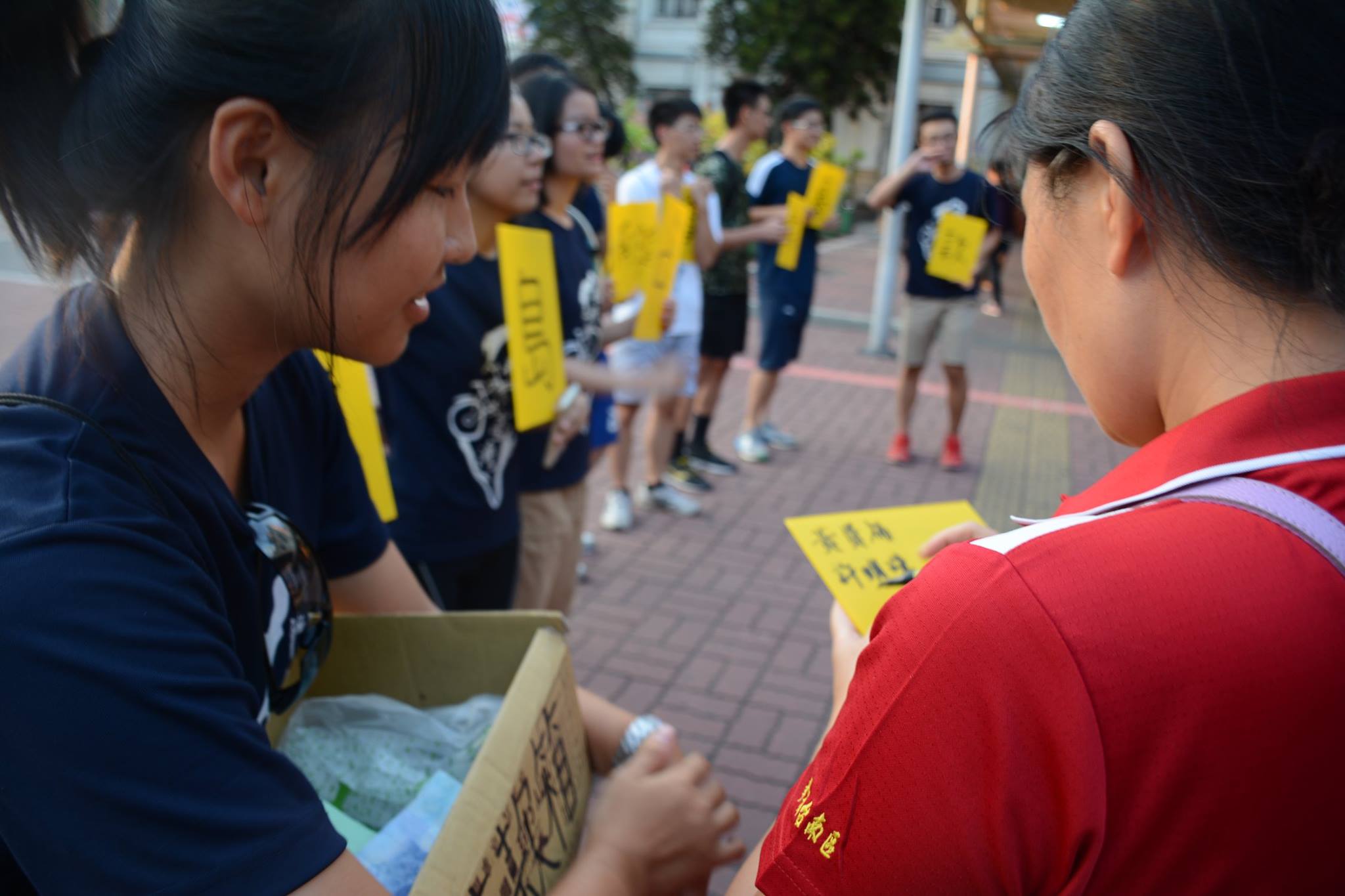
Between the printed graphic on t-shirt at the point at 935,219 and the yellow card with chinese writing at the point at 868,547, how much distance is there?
14.7ft

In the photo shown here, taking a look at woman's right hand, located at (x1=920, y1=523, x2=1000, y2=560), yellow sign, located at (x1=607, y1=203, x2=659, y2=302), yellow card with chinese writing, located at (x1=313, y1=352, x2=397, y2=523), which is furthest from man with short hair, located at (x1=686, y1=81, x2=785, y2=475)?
woman's right hand, located at (x1=920, y1=523, x2=1000, y2=560)

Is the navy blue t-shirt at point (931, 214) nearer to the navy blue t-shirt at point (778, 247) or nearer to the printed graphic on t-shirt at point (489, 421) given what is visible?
the navy blue t-shirt at point (778, 247)

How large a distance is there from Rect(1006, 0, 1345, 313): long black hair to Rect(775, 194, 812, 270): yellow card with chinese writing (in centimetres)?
503

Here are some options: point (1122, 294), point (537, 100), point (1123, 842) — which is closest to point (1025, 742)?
point (1123, 842)

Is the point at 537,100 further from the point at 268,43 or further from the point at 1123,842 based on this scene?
the point at 1123,842

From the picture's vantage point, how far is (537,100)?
305 centimetres

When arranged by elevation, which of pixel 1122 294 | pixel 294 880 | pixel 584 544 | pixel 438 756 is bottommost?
pixel 584 544

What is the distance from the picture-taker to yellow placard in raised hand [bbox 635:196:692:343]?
424 centimetres

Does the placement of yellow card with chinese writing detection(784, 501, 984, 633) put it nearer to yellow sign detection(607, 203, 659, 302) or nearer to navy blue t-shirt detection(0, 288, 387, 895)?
navy blue t-shirt detection(0, 288, 387, 895)

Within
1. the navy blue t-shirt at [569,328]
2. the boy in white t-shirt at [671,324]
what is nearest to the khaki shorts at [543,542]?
the navy blue t-shirt at [569,328]

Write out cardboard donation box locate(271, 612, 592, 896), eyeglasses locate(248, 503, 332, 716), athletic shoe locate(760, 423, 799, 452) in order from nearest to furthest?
cardboard donation box locate(271, 612, 592, 896)
eyeglasses locate(248, 503, 332, 716)
athletic shoe locate(760, 423, 799, 452)

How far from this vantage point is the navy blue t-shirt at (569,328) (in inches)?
109

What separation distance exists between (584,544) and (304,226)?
380cm

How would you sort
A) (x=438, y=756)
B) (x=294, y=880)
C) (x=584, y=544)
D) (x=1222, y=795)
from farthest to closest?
(x=584, y=544) → (x=438, y=756) → (x=294, y=880) → (x=1222, y=795)
